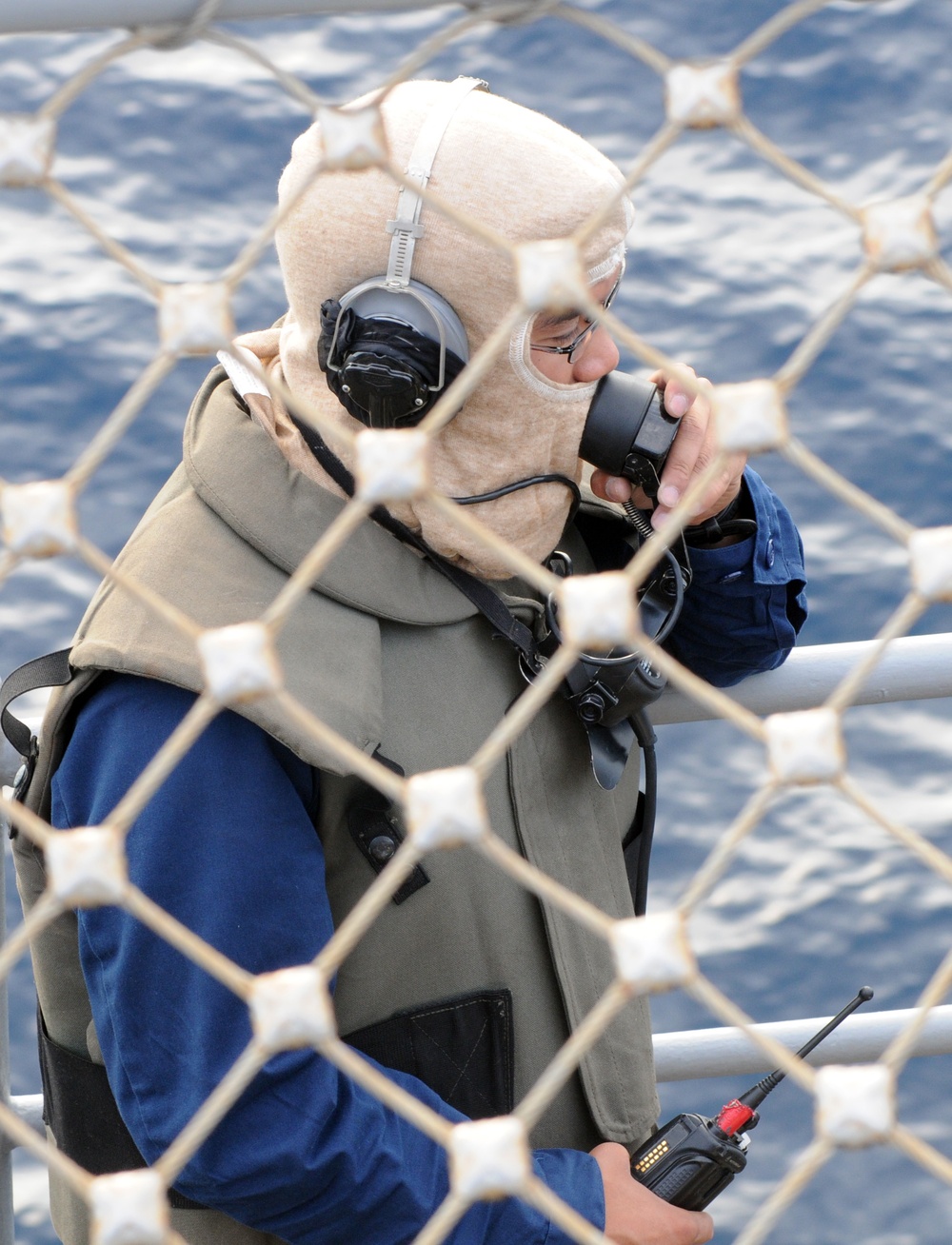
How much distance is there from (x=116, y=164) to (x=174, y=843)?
513 cm

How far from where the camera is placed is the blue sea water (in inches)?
165

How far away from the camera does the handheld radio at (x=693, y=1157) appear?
167 centimetres

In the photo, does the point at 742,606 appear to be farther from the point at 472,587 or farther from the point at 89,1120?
the point at 89,1120

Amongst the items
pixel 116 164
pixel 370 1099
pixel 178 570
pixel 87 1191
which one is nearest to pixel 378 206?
pixel 178 570

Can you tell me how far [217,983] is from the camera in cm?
142

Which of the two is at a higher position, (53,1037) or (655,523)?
(655,523)

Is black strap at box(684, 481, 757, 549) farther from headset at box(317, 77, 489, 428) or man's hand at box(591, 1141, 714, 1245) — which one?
man's hand at box(591, 1141, 714, 1245)

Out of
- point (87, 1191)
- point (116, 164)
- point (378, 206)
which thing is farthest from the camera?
point (116, 164)

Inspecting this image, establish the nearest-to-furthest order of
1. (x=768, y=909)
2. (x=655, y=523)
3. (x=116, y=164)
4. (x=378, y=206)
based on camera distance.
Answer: (x=378, y=206) → (x=655, y=523) → (x=768, y=909) → (x=116, y=164)

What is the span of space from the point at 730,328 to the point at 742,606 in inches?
152

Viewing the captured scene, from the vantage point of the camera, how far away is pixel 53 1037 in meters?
1.68

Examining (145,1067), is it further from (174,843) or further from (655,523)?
(655,523)

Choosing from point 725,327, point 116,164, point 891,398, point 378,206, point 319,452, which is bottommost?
point 319,452

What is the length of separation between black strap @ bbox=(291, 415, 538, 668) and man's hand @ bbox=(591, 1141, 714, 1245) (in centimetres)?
51
